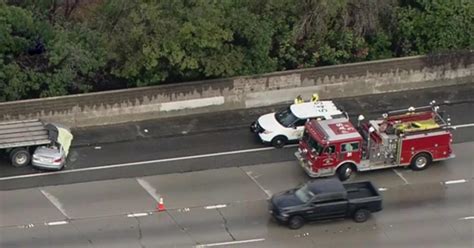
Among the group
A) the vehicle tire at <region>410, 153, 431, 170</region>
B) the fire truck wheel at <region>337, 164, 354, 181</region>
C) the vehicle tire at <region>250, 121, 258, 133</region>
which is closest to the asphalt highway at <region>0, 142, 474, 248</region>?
the vehicle tire at <region>410, 153, 431, 170</region>

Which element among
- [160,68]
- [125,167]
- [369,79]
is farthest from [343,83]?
[125,167]

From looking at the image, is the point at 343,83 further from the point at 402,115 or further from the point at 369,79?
the point at 402,115

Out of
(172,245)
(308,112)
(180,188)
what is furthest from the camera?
(308,112)

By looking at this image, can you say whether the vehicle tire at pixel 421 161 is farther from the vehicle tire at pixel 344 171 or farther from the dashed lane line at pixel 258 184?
the dashed lane line at pixel 258 184

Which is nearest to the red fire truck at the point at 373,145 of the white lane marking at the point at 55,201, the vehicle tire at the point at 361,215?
the vehicle tire at the point at 361,215

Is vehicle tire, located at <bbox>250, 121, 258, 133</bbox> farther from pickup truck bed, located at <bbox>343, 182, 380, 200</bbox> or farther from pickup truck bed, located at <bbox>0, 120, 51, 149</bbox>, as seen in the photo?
pickup truck bed, located at <bbox>0, 120, 51, 149</bbox>
